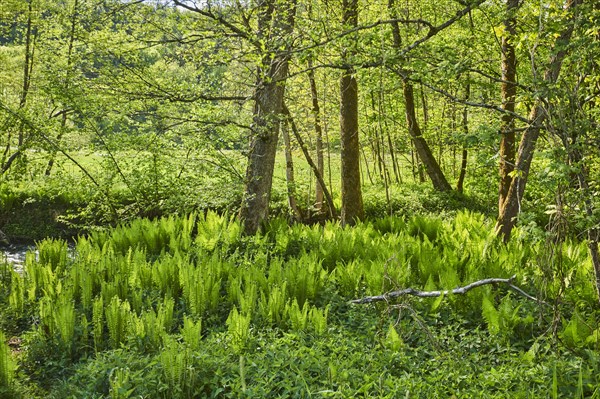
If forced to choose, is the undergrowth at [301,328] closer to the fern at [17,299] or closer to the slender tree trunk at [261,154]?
the fern at [17,299]

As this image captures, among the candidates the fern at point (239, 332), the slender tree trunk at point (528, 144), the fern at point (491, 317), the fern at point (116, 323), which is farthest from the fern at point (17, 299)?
the slender tree trunk at point (528, 144)

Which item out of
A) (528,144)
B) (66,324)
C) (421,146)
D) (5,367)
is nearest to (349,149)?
(528,144)

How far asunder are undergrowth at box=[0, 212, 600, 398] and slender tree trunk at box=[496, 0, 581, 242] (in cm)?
32

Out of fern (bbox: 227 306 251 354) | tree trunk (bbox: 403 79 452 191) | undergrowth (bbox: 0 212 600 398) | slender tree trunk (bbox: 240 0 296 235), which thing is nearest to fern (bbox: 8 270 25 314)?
undergrowth (bbox: 0 212 600 398)

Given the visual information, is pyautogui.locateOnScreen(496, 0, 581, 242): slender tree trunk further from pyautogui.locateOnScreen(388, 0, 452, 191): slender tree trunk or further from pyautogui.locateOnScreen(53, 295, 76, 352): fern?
pyautogui.locateOnScreen(388, 0, 452, 191): slender tree trunk

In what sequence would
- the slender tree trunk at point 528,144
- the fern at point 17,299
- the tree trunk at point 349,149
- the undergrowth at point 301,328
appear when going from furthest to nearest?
the tree trunk at point 349,149, the fern at point 17,299, the slender tree trunk at point 528,144, the undergrowth at point 301,328

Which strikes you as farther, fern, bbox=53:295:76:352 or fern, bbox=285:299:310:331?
fern, bbox=53:295:76:352

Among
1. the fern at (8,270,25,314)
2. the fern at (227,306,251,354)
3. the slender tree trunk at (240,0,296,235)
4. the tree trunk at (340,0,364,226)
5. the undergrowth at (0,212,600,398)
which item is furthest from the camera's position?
the tree trunk at (340,0,364,226)

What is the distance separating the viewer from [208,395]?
335cm

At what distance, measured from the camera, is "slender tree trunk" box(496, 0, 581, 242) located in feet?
11.7

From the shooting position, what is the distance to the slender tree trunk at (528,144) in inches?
141

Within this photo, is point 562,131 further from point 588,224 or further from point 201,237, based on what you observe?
point 201,237

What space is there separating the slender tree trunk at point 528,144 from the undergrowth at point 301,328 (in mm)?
320

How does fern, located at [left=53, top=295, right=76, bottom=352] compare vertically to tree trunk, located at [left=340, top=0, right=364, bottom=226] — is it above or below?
below
